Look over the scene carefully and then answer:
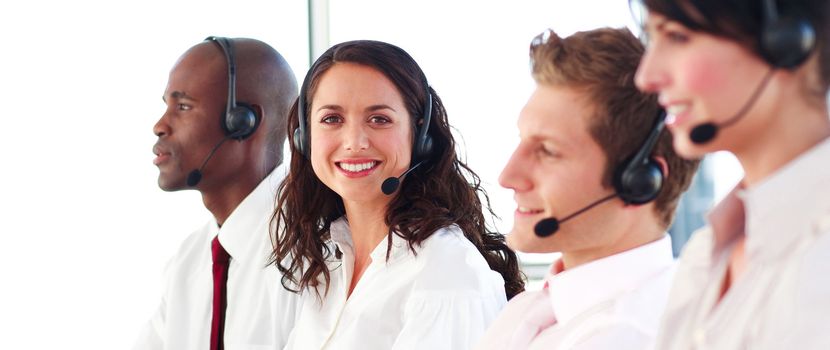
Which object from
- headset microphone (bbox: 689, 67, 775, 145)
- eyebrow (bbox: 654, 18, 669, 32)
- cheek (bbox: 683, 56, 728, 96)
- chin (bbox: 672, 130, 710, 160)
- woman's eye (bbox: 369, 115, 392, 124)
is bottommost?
woman's eye (bbox: 369, 115, 392, 124)

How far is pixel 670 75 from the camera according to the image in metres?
1.04

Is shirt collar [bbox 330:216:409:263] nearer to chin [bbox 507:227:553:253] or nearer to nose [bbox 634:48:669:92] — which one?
chin [bbox 507:227:553:253]

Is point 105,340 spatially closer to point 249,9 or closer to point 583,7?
point 249,9

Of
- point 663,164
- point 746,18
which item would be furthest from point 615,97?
point 746,18

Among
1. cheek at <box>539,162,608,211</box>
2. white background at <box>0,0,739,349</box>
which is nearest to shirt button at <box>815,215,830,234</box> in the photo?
cheek at <box>539,162,608,211</box>

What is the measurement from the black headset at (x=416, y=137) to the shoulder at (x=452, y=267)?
0.17 meters

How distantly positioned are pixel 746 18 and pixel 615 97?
17.2 inches

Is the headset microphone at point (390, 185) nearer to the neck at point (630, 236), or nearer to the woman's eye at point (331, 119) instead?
the woman's eye at point (331, 119)

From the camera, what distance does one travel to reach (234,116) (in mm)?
2584

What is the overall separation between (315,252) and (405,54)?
46 centimetres

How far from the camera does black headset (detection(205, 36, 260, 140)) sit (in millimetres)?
2586

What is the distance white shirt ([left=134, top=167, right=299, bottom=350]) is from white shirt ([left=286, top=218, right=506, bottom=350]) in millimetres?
298

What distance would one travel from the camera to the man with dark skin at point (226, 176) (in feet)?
8.50

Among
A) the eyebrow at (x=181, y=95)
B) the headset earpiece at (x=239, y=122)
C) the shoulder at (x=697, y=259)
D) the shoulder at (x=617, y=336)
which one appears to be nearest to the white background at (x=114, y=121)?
the eyebrow at (x=181, y=95)
